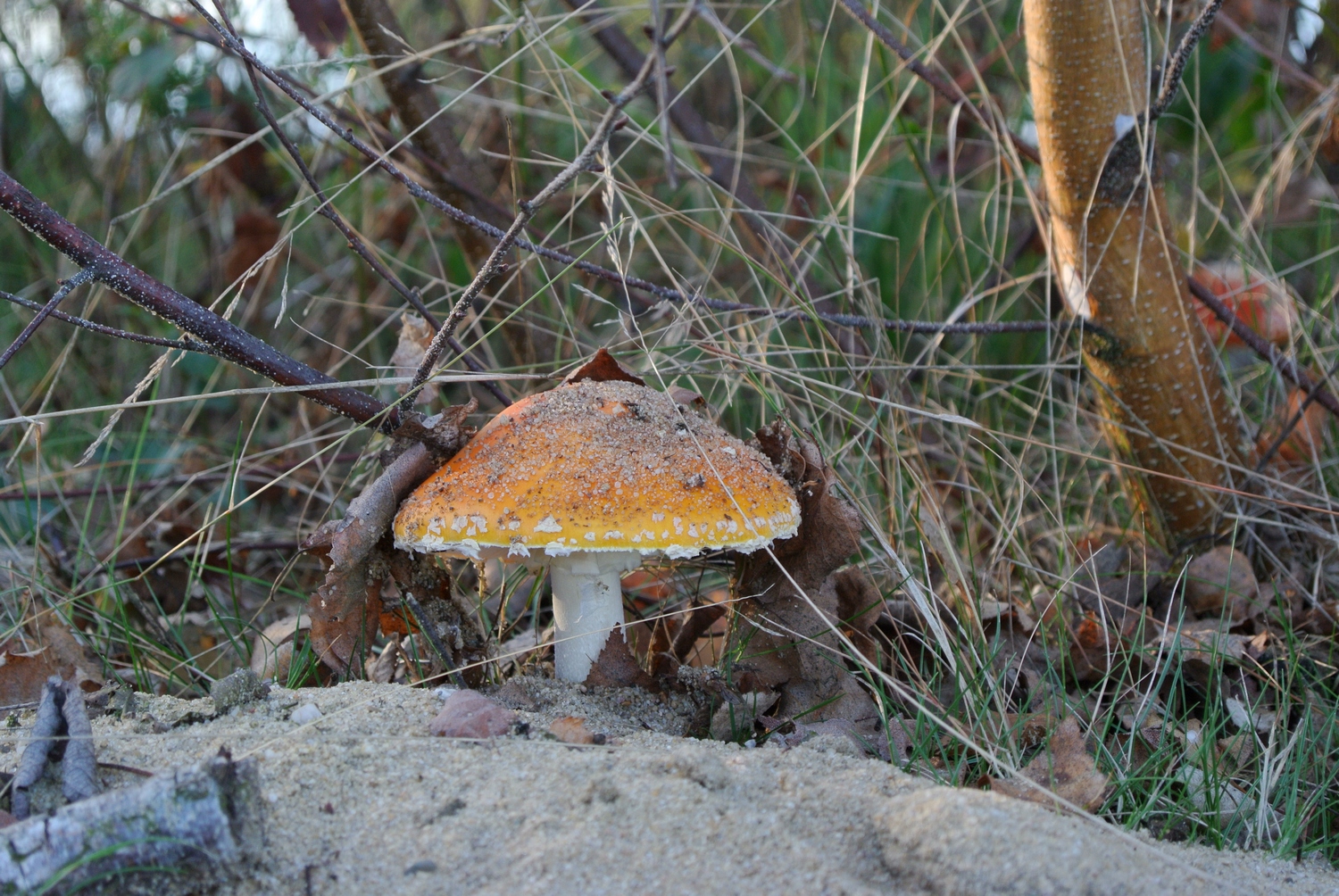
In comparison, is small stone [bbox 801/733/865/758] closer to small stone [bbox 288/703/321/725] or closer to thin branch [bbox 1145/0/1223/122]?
small stone [bbox 288/703/321/725]

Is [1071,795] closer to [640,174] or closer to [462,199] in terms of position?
[462,199]

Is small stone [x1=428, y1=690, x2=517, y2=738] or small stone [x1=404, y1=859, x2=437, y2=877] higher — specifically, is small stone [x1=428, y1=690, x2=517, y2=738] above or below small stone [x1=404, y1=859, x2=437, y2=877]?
below

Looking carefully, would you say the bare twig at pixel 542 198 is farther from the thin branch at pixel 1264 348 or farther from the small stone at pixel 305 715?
the thin branch at pixel 1264 348

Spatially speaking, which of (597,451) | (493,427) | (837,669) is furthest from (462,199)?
(837,669)

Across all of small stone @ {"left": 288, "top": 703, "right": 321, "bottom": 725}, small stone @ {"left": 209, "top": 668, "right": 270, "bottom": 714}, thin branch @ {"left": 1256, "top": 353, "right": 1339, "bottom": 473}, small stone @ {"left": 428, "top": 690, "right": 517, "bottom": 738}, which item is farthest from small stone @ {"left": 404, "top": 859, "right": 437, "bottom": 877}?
thin branch @ {"left": 1256, "top": 353, "right": 1339, "bottom": 473}

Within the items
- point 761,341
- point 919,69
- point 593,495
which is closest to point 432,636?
point 593,495

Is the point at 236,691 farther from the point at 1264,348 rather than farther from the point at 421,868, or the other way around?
the point at 1264,348
